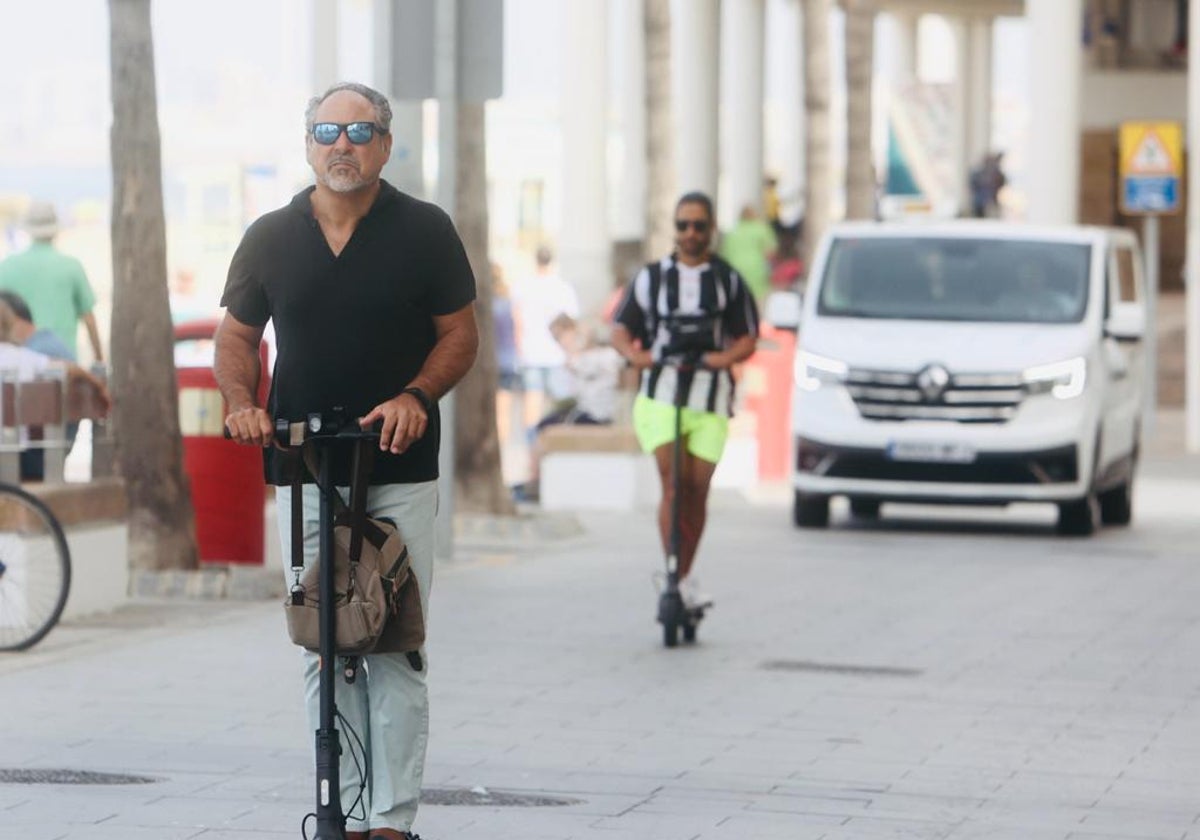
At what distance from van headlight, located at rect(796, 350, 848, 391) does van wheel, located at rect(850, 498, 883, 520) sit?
1850 millimetres

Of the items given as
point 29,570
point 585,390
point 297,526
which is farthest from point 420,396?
point 585,390

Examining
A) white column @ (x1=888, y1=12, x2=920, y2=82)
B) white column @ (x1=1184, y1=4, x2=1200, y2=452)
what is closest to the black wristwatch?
white column @ (x1=1184, y1=4, x2=1200, y2=452)

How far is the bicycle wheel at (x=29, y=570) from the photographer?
1177 cm

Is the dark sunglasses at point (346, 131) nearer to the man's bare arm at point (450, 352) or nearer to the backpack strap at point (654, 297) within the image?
the man's bare arm at point (450, 352)

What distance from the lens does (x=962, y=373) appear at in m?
18.1

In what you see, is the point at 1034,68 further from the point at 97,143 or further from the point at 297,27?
the point at 97,143

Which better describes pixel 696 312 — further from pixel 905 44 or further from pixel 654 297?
pixel 905 44

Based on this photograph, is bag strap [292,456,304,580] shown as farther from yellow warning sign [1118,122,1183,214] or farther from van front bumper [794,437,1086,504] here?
yellow warning sign [1118,122,1183,214]

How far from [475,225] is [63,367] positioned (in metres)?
5.43

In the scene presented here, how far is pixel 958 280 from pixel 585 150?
19.0 meters

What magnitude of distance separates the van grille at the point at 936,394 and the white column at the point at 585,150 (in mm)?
19024

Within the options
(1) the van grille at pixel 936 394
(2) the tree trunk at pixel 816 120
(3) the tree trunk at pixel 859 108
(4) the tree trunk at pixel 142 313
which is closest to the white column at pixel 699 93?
(2) the tree trunk at pixel 816 120

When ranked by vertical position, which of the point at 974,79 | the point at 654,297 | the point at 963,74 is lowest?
the point at 654,297

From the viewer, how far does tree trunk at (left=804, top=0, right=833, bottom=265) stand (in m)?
39.5
